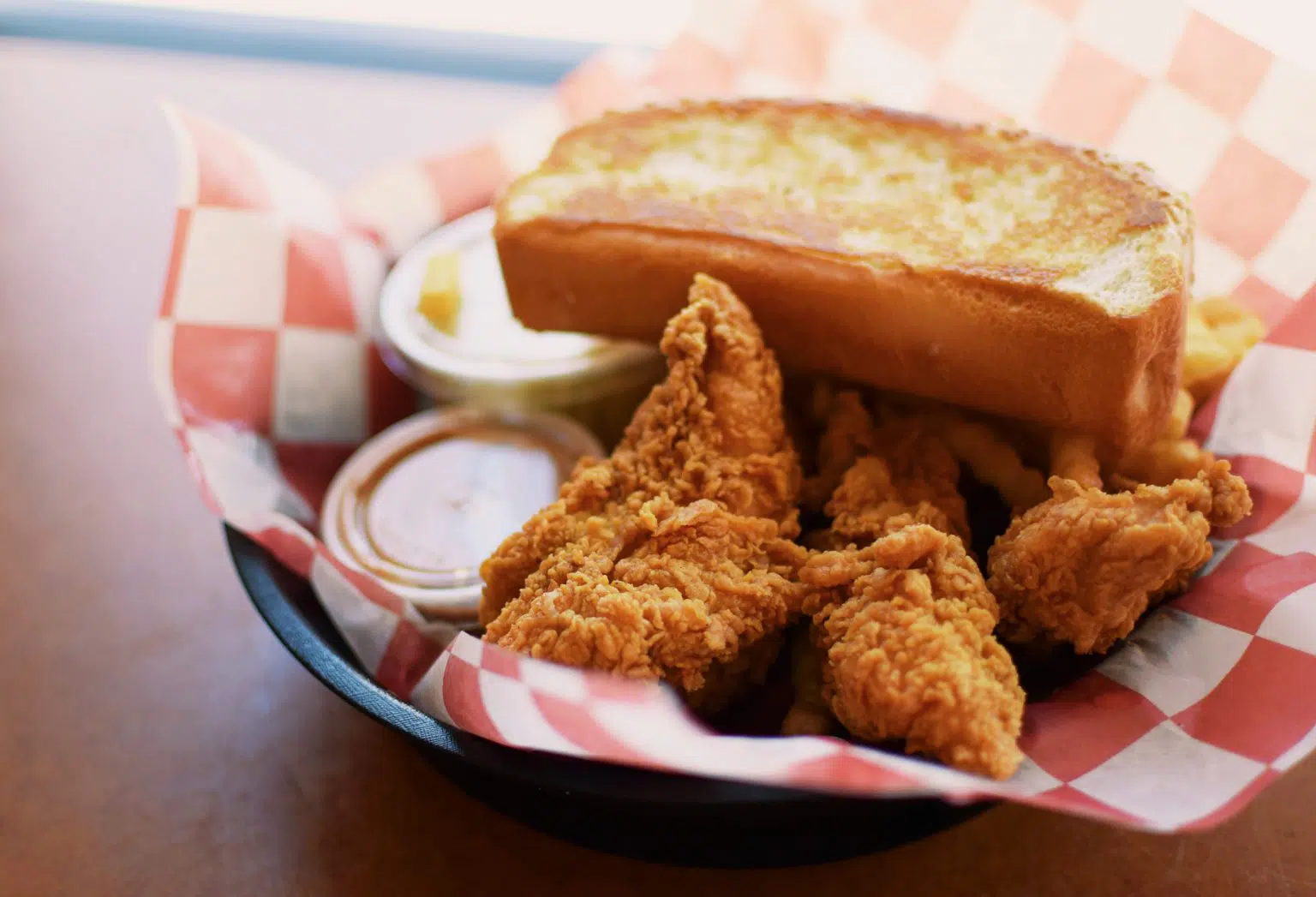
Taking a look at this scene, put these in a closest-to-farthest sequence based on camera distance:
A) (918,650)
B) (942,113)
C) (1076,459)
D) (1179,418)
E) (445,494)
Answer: (918,650), (1076,459), (1179,418), (445,494), (942,113)

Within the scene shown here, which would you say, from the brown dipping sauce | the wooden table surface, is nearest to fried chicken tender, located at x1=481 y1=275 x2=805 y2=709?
the brown dipping sauce

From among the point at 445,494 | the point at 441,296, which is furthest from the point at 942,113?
the point at 445,494

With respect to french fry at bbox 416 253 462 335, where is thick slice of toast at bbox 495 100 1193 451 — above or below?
above

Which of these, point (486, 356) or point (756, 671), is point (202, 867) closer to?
point (756, 671)

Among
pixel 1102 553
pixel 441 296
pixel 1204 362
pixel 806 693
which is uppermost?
pixel 1204 362

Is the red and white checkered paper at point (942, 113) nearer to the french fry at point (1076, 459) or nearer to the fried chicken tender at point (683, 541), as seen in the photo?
the fried chicken tender at point (683, 541)

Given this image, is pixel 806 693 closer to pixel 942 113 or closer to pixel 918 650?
pixel 918 650

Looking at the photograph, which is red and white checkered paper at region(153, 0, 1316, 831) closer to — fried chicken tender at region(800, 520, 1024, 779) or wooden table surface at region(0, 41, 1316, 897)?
fried chicken tender at region(800, 520, 1024, 779)
